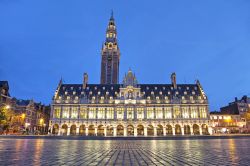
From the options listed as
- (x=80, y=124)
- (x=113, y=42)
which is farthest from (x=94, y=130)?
(x=113, y=42)

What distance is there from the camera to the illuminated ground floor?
251 feet

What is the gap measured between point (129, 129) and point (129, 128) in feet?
1.27

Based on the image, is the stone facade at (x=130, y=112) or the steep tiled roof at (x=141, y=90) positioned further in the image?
the steep tiled roof at (x=141, y=90)

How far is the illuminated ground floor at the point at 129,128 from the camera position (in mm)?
76375

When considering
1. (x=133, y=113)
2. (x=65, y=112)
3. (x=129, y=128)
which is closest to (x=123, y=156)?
(x=133, y=113)

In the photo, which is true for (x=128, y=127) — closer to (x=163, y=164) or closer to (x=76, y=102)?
(x=76, y=102)

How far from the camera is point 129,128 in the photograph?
78.9 meters

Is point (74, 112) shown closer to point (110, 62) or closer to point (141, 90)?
point (141, 90)

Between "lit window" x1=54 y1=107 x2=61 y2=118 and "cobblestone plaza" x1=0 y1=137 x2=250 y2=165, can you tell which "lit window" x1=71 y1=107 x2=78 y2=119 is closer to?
"lit window" x1=54 y1=107 x2=61 y2=118

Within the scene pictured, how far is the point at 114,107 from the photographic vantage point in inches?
3135

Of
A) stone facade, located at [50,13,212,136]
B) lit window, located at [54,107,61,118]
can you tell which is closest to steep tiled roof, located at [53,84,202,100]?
stone facade, located at [50,13,212,136]

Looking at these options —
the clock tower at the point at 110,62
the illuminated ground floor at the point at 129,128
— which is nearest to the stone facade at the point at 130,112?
the illuminated ground floor at the point at 129,128

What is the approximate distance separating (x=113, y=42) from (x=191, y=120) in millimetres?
63368

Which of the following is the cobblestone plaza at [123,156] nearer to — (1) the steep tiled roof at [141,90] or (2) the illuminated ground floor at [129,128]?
(2) the illuminated ground floor at [129,128]
